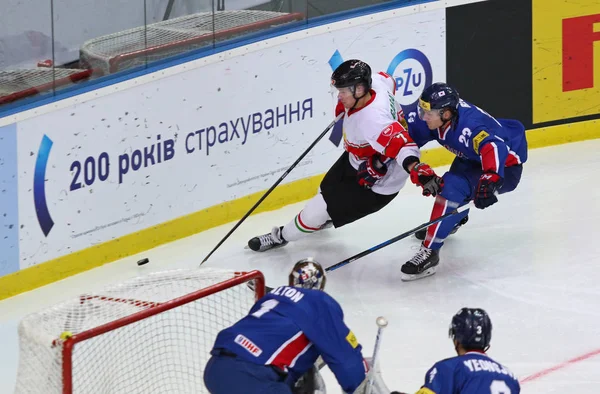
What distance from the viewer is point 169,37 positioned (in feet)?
20.9

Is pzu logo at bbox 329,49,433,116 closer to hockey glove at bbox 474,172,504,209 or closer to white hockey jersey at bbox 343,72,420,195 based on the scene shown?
white hockey jersey at bbox 343,72,420,195

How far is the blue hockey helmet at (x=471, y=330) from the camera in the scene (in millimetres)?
3539

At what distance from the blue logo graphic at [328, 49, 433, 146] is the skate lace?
152 cm

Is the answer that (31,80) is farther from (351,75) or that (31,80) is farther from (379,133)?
(379,133)

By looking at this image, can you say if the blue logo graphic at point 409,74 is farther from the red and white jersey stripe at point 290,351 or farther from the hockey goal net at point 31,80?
the red and white jersey stripe at point 290,351

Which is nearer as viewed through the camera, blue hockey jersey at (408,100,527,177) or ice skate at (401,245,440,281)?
blue hockey jersey at (408,100,527,177)

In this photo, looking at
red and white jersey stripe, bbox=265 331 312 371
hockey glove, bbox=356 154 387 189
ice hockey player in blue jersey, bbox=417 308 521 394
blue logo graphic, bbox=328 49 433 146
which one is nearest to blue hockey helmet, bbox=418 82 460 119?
hockey glove, bbox=356 154 387 189

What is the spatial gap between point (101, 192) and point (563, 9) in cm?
341

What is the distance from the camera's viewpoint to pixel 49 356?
3619mm

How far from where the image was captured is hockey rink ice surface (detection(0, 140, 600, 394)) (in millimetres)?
4961

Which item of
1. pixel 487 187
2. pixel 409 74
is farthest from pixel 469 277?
pixel 409 74

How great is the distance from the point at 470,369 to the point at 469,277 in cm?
251

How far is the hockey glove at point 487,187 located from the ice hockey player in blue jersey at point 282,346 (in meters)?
2.05

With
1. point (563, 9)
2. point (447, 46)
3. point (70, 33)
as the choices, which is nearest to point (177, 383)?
point (70, 33)
